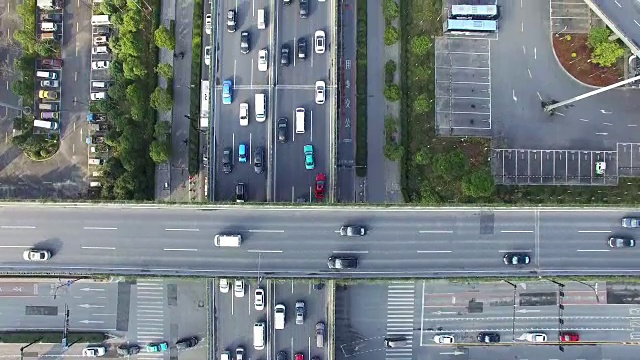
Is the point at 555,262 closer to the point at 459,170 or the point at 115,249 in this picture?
the point at 459,170

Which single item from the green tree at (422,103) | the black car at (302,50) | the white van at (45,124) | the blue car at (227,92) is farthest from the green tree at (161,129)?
the green tree at (422,103)

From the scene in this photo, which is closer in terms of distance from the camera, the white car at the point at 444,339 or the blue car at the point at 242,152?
the blue car at the point at 242,152

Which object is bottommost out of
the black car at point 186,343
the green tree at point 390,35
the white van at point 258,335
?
the black car at point 186,343

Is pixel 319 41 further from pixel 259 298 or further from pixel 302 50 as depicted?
pixel 259 298

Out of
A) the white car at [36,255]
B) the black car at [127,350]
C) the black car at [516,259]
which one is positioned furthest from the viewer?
the black car at [127,350]

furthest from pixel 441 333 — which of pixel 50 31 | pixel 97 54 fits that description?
pixel 50 31

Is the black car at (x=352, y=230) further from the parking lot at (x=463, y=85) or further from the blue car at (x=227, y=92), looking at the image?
the blue car at (x=227, y=92)

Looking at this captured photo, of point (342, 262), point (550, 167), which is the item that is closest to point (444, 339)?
point (342, 262)
